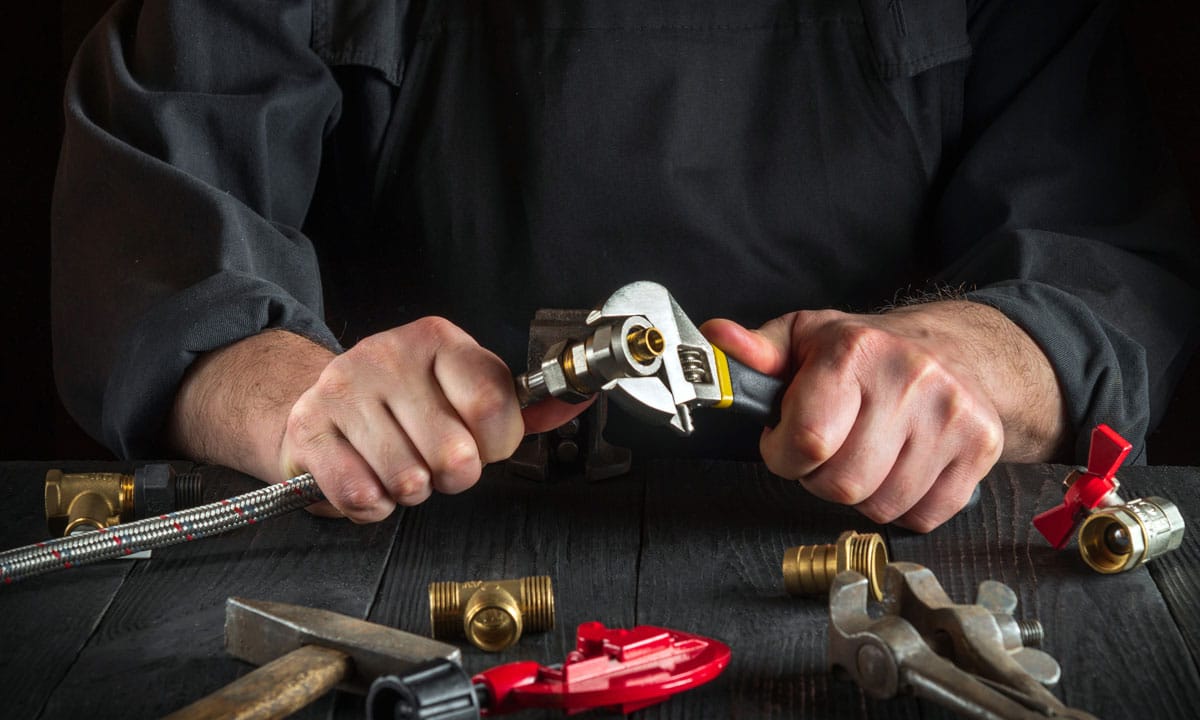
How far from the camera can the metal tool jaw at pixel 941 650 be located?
672 millimetres

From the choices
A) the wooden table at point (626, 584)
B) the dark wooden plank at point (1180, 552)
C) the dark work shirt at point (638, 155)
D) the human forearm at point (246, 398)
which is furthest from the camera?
the dark work shirt at point (638, 155)

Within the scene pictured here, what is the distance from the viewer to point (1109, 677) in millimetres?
781

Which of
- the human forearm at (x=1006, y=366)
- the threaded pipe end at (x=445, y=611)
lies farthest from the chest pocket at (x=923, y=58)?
the threaded pipe end at (x=445, y=611)

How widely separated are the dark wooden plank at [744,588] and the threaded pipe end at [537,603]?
3.0 inches

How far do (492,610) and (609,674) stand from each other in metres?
0.11

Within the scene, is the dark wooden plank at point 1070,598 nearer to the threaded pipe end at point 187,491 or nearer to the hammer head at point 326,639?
the hammer head at point 326,639

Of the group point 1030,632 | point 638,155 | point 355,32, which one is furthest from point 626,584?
point 355,32

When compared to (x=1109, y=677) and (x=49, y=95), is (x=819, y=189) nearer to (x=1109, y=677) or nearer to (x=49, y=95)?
(x=1109, y=677)

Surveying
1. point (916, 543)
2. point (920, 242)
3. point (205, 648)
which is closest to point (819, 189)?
point (920, 242)

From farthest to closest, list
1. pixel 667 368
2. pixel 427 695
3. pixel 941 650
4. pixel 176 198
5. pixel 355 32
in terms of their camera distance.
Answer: pixel 355 32
pixel 176 198
pixel 667 368
pixel 941 650
pixel 427 695

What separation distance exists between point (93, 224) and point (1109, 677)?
111 cm

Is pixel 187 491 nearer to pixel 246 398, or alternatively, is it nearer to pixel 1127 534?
pixel 246 398

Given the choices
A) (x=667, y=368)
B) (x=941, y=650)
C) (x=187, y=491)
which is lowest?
(x=187, y=491)

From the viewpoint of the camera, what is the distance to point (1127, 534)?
0.91 metres
